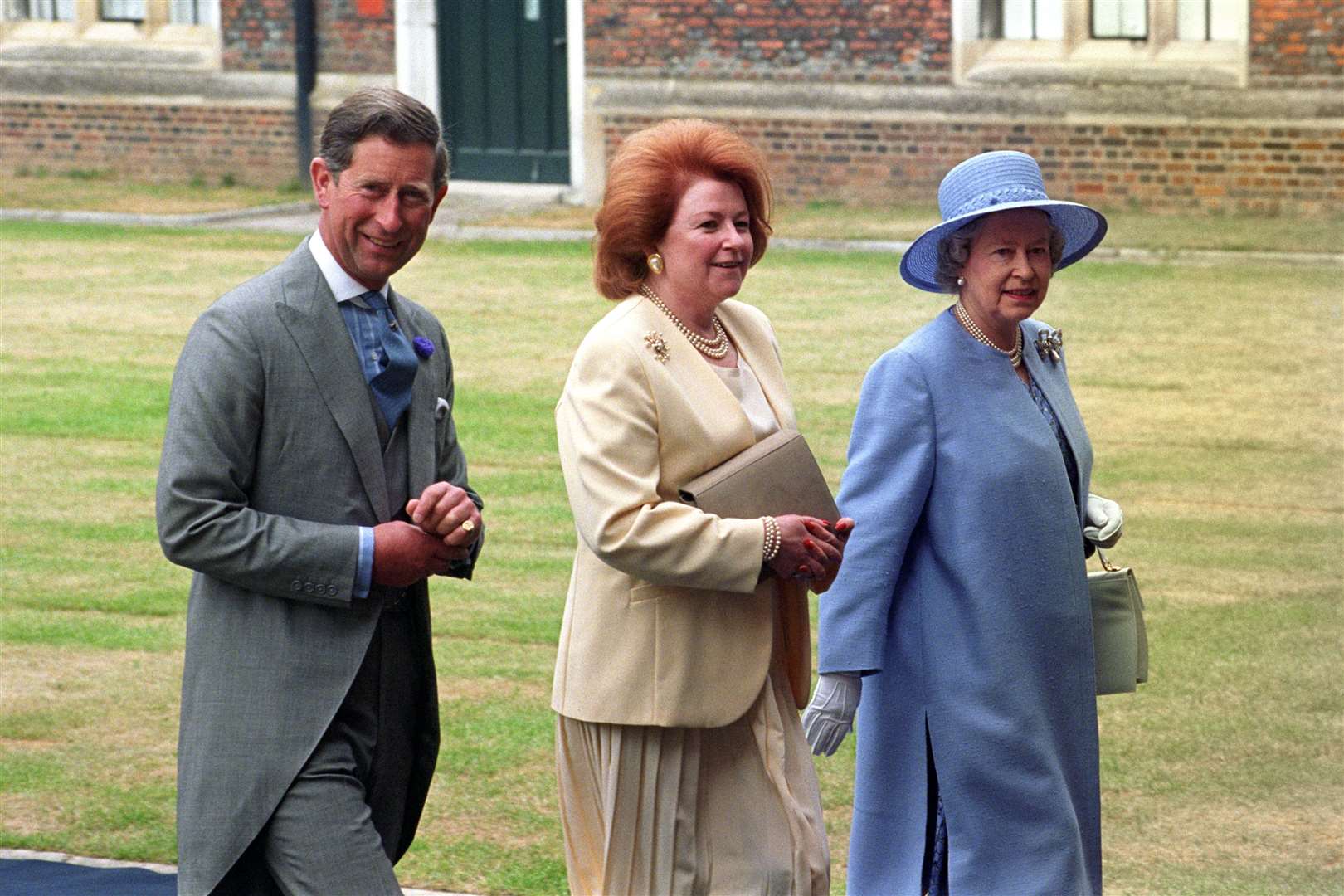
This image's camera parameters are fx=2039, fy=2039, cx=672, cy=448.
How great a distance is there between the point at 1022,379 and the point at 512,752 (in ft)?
8.18

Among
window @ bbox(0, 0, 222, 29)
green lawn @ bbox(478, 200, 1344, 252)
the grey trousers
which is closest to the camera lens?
the grey trousers

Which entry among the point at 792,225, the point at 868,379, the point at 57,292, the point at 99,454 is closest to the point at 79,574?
the point at 99,454

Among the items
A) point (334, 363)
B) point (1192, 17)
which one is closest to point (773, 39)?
point (1192, 17)

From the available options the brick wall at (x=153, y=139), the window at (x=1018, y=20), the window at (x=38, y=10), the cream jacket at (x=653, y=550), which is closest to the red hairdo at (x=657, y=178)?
the cream jacket at (x=653, y=550)

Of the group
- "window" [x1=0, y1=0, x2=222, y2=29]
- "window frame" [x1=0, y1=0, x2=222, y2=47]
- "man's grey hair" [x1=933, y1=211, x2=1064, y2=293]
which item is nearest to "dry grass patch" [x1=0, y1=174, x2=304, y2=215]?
"window frame" [x1=0, y1=0, x2=222, y2=47]

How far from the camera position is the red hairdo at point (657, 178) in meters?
3.76

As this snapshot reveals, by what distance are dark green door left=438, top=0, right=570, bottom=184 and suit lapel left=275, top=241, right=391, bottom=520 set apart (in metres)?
18.1

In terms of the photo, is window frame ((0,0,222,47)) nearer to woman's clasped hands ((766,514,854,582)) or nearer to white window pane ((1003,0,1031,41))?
white window pane ((1003,0,1031,41))

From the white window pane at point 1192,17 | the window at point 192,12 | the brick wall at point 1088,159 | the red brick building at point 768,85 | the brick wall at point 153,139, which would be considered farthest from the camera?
the window at point 192,12

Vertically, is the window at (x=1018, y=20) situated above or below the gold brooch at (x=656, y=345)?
above

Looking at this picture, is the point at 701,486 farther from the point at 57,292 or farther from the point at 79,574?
the point at 57,292

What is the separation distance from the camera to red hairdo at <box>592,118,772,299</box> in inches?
148

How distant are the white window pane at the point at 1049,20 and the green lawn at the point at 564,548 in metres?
4.34

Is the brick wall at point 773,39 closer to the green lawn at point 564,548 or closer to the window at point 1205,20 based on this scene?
the window at point 1205,20
